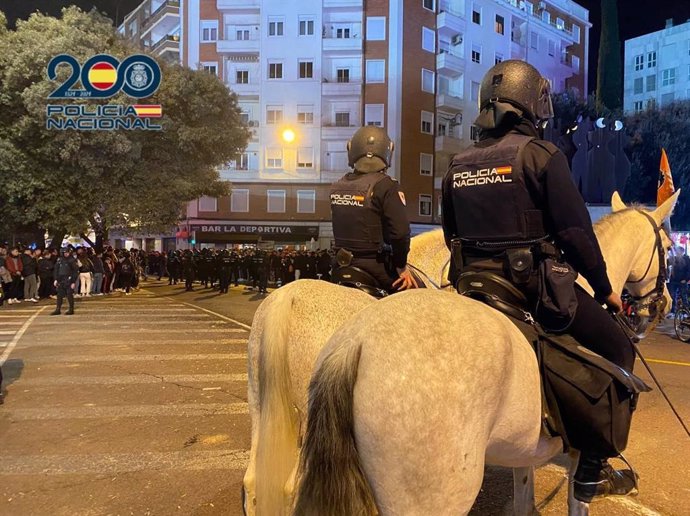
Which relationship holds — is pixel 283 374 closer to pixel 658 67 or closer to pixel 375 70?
pixel 375 70

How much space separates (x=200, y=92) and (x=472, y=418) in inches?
1066

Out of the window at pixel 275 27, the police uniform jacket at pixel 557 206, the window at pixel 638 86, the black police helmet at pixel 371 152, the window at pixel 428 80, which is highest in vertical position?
the window at pixel 638 86

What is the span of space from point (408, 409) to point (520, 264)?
94 cm

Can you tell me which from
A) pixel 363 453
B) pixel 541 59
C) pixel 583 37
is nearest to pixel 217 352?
pixel 363 453

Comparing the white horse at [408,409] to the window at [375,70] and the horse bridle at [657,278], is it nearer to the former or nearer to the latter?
the horse bridle at [657,278]

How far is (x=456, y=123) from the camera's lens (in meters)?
44.4

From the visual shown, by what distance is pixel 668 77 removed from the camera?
60000 mm

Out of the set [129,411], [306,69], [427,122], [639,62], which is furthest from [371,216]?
[639,62]

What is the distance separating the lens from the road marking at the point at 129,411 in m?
6.34

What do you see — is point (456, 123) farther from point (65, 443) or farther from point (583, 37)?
point (65, 443)

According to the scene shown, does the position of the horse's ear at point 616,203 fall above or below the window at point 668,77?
below

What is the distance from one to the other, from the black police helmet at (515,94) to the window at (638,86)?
71.7 meters

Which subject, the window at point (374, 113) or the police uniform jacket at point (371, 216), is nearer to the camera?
the police uniform jacket at point (371, 216)

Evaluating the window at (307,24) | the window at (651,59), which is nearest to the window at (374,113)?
the window at (307,24)
